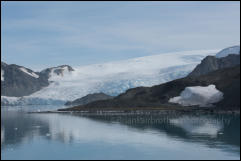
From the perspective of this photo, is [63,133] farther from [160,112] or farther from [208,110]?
[208,110]

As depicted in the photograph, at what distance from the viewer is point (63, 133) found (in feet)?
264

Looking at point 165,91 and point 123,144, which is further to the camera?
point 165,91

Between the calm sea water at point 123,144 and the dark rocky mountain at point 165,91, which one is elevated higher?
the dark rocky mountain at point 165,91

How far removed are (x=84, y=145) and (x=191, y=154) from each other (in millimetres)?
17114

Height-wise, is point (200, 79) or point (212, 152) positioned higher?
point (200, 79)

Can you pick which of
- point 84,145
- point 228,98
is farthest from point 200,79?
point 84,145

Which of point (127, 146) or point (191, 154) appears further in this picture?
point (127, 146)

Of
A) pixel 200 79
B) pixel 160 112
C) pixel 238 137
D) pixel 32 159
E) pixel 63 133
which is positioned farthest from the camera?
pixel 200 79

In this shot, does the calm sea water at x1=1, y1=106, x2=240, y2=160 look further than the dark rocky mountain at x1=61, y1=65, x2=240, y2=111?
No

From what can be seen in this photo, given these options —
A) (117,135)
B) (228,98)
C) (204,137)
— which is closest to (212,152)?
(204,137)

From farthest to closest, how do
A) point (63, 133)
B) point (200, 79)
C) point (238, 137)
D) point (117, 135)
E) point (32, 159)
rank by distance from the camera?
1. point (200, 79)
2. point (63, 133)
3. point (117, 135)
4. point (238, 137)
5. point (32, 159)

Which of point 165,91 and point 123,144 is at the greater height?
point 165,91

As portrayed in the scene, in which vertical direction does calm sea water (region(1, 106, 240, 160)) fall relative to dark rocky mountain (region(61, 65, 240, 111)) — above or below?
below

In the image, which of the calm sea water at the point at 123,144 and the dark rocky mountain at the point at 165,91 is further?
the dark rocky mountain at the point at 165,91
